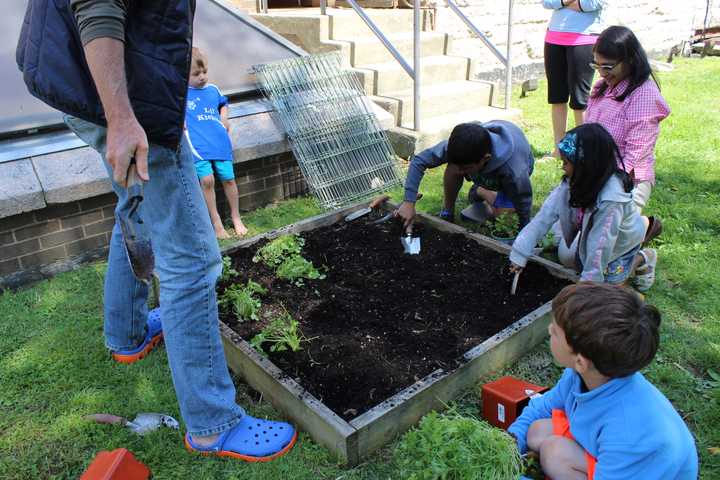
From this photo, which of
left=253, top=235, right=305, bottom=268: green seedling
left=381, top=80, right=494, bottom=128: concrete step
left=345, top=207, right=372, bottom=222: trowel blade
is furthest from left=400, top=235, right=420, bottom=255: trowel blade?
left=381, top=80, right=494, bottom=128: concrete step

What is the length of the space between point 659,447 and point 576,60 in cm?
401

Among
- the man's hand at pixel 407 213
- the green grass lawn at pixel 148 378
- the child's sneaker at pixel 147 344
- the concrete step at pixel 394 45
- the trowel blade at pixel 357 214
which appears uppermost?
the concrete step at pixel 394 45

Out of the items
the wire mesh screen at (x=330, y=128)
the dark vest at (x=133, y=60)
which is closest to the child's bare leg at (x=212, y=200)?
the wire mesh screen at (x=330, y=128)

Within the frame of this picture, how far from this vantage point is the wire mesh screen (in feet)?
15.5

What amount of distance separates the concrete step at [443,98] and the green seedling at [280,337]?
340 centimetres

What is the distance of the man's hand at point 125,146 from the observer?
5.30 feet

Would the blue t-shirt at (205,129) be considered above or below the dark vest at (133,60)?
below

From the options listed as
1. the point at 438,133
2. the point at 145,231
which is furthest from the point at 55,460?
the point at 438,133

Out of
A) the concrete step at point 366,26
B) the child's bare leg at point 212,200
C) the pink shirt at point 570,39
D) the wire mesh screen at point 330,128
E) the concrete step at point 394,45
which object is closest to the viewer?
the child's bare leg at point 212,200

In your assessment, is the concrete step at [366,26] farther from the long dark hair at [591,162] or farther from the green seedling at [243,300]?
the long dark hair at [591,162]

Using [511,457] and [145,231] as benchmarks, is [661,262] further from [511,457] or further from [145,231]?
[145,231]

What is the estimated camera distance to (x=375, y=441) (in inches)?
88.9

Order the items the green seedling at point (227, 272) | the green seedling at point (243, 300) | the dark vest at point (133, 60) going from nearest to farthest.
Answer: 1. the dark vest at point (133, 60)
2. the green seedling at point (243, 300)
3. the green seedling at point (227, 272)

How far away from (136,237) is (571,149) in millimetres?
2003
